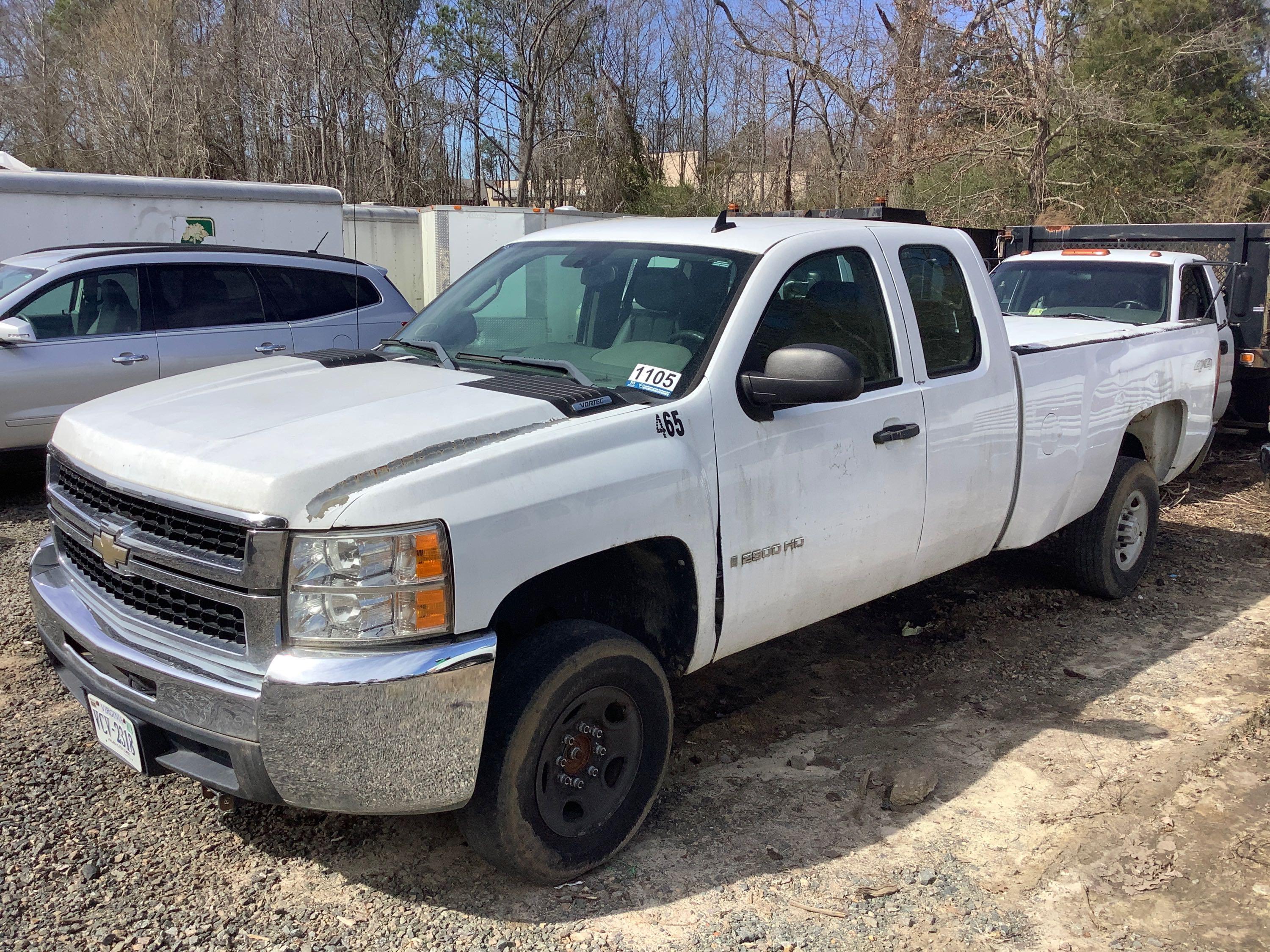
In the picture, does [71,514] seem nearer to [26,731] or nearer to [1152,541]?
[26,731]

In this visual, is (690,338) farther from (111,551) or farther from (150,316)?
(150,316)

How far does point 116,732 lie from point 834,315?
9.34ft

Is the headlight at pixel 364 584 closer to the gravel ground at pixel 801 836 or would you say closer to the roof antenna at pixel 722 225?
the gravel ground at pixel 801 836

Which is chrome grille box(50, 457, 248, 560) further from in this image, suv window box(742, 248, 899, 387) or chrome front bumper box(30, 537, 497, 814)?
suv window box(742, 248, 899, 387)

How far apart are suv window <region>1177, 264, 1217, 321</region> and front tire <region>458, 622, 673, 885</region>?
7431 mm

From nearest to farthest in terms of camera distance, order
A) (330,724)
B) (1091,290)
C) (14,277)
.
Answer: (330,724) < (14,277) < (1091,290)

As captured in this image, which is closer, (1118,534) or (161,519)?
(161,519)

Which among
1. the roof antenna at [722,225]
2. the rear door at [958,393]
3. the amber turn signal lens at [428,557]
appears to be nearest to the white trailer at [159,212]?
the roof antenna at [722,225]

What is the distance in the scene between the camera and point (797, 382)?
3473mm

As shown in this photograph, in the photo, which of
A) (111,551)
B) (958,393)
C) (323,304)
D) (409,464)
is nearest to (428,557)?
(409,464)

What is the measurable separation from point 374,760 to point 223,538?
707 mm

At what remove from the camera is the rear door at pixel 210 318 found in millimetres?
8195

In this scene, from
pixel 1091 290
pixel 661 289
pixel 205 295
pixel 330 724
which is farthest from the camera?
pixel 1091 290

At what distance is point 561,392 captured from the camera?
3.38m
